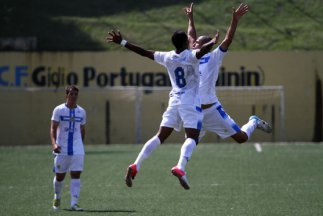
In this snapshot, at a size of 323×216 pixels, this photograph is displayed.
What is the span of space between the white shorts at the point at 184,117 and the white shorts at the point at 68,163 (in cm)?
225

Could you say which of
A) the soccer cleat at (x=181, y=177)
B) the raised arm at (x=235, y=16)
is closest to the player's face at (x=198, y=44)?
the raised arm at (x=235, y=16)

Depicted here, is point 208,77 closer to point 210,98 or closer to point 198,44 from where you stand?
point 210,98

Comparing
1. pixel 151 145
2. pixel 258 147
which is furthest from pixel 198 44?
pixel 258 147

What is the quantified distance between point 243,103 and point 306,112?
2.62 metres

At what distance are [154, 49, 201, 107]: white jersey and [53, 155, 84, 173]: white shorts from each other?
2.47 metres

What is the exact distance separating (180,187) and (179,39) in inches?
227

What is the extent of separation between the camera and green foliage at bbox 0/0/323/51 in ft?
120

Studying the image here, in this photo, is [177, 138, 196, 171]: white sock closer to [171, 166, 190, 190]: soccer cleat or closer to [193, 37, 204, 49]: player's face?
[171, 166, 190, 190]: soccer cleat

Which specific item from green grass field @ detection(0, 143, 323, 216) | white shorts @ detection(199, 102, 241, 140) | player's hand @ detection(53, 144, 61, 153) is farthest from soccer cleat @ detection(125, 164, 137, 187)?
player's hand @ detection(53, 144, 61, 153)

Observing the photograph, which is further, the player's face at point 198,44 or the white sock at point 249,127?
the white sock at point 249,127

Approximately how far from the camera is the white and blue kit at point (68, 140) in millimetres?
13656

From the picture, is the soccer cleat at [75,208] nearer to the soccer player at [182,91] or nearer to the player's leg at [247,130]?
the soccer player at [182,91]

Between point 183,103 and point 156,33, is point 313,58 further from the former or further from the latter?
point 183,103

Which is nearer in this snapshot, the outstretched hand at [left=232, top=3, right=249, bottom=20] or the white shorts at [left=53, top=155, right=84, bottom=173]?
the outstretched hand at [left=232, top=3, right=249, bottom=20]
